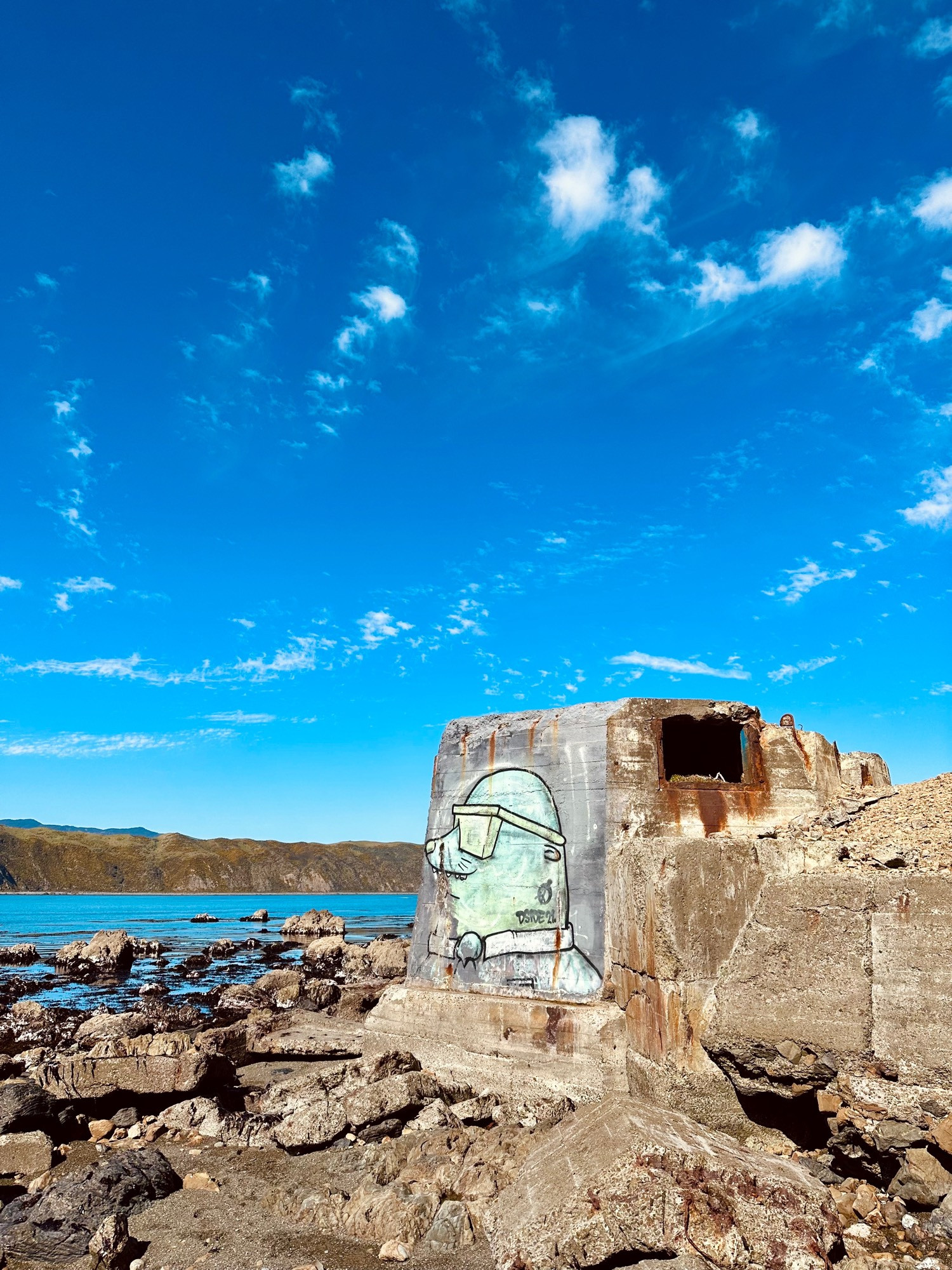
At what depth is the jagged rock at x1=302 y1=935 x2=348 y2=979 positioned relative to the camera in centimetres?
3147

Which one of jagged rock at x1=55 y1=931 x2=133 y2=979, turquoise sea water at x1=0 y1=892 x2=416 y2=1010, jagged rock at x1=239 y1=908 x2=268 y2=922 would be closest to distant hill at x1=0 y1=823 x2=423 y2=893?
turquoise sea water at x1=0 y1=892 x2=416 y2=1010

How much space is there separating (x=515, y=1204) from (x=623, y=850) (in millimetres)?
4045

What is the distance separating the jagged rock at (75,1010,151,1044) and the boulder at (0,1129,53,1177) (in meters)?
6.71

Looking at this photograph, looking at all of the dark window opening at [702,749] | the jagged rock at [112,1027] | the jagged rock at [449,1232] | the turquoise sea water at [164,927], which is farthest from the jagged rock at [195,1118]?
the turquoise sea water at [164,927]

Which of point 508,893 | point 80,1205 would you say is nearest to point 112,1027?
point 80,1205

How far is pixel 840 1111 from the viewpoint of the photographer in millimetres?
6293

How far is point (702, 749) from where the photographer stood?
11.7 metres

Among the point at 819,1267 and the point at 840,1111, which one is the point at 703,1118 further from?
the point at 819,1267

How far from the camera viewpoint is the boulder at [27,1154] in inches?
324

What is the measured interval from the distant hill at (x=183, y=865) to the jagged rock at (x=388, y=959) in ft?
437

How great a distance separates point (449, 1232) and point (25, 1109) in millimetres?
5899

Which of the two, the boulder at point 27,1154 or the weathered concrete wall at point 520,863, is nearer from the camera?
the boulder at point 27,1154

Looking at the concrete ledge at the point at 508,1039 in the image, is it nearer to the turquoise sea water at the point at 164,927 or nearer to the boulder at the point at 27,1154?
the boulder at the point at 27,1154

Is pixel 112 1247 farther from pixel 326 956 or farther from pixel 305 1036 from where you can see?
pixel 326 956
